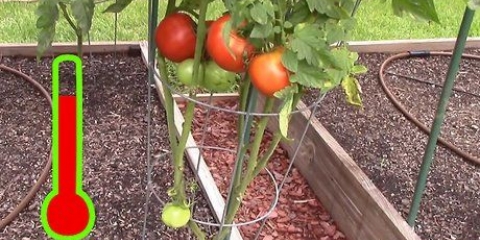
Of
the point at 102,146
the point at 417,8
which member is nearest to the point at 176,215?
the point at 417,8

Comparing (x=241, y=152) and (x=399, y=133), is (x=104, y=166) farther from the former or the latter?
(x=399, y=133)

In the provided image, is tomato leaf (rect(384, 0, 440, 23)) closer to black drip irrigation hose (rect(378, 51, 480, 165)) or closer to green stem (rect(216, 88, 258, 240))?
green stem (rect(216, 88, 258, 240))

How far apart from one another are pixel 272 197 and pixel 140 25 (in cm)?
134

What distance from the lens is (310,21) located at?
103 centimetres

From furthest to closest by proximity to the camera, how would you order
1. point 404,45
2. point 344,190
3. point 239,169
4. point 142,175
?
point 404,45, point 142,175, point 344,190, point 239,169

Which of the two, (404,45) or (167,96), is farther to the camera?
(404,45)

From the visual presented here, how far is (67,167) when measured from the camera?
2.82 feet

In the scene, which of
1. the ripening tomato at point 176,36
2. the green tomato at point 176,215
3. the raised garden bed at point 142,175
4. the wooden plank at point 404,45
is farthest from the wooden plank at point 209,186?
the wooden plank at point 404,45

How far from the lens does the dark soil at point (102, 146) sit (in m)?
1.80

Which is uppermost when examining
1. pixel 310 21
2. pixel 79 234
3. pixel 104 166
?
pixel 310 21

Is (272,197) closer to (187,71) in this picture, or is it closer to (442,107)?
(442,107)

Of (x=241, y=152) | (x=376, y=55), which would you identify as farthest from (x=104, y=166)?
(x=376, y=55)

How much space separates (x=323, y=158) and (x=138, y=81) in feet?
2.71

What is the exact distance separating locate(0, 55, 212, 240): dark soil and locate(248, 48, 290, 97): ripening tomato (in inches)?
35.4
